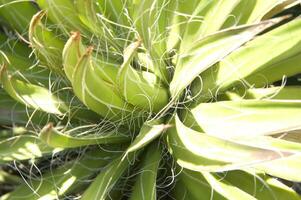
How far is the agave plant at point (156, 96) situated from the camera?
986 mm

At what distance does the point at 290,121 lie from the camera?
0.94 m

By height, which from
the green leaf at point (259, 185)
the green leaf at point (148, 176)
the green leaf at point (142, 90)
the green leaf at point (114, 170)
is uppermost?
the green leaf at point (142, 90)

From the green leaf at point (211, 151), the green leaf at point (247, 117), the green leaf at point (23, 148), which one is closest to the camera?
the green leaf at point (211, 151)

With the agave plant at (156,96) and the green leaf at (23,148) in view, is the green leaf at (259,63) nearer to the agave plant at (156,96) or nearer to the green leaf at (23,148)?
the agave plant at (156,96)

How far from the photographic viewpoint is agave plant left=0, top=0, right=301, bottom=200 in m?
0.99

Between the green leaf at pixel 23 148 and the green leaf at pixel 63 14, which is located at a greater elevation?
the green leaf at pixel 63 14

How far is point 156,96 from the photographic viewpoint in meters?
1.09

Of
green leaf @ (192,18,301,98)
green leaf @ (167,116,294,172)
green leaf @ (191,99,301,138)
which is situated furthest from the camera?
green leaf @ (192,18,301,98)

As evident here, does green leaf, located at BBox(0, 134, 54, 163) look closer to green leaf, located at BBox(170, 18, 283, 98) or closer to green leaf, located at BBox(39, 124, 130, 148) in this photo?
green leaf, located at BBox(39, 124, 130, 148)

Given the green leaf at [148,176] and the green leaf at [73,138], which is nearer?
the green leaf at [73,138]

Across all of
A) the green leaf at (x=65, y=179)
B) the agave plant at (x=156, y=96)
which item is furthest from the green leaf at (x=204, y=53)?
the green leaf at (x=65, y=179)

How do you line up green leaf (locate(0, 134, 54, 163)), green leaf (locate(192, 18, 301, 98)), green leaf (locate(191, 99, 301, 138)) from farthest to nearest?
1. green leaf (locate(0, 134, 54, 163))
2. green leaf (locate(192, 18, 301, 98))
3. green leaf (locate(191, 99, 301, 138))

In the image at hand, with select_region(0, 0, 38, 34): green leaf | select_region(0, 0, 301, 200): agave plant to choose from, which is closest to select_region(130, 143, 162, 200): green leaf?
select_region(0, 0, 301, 200): agave plant

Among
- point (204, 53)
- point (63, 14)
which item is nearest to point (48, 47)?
point (63, 14)
